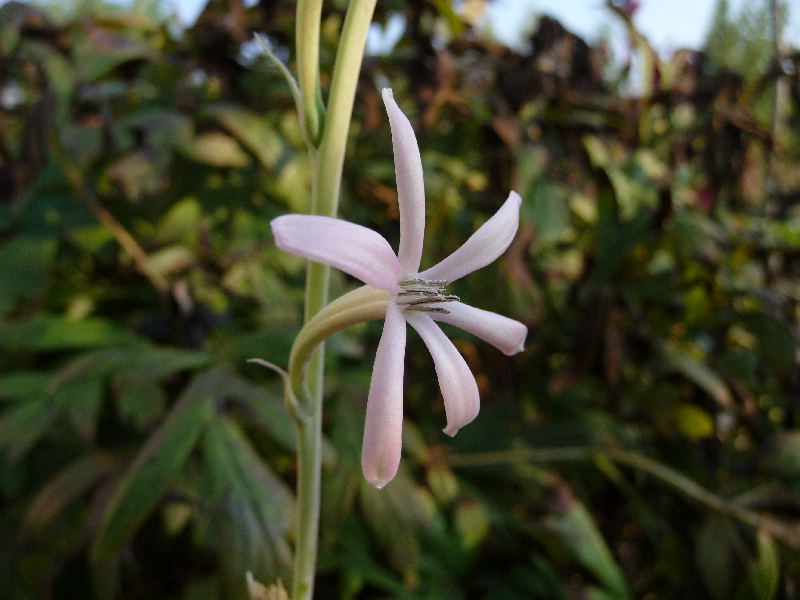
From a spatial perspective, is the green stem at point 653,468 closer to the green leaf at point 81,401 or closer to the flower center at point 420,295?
the green leaf at point 81,401

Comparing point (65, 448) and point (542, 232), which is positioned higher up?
point (542, 232)

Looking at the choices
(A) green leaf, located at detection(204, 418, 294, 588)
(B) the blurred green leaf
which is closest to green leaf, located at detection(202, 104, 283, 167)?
(A) green leaf, located at detection(204, 418, 294, 588)

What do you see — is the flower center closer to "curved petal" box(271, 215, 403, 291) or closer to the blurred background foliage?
"curved petal" box(271, 215, 403, 291)

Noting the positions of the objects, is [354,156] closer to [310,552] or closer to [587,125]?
[587,125]

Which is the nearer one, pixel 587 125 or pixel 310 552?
pixel 310 552

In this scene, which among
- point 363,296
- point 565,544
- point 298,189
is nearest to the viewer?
point 363,296

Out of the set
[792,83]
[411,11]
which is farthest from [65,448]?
[792,83]

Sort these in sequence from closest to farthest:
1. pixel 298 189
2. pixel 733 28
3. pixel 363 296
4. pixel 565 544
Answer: pixel 363 296 < pixel 565 544 < pixel 298 189 < pixel 733 28

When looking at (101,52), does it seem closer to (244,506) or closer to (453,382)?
(244,506)
